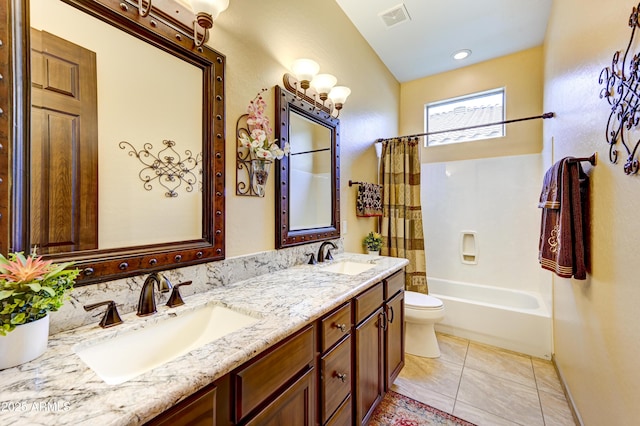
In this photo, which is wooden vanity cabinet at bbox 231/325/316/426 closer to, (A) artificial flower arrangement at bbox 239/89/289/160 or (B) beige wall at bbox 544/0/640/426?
(A) artificial flower arrangement at bbox 239/89/289/160

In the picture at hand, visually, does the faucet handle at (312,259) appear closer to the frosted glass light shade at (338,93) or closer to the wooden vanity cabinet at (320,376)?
the wooden vanity cabinet at (320,376)

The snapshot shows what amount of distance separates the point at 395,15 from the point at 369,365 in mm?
2753

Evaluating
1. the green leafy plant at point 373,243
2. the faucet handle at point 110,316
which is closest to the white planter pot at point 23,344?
the faucet handle at point 110,316

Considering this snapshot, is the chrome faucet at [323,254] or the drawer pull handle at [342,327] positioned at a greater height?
the chrome faucet at [323,254]

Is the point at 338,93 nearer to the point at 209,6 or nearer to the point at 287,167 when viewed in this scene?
the point at 287,167

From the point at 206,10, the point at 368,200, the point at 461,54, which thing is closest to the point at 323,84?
the point at 206,10

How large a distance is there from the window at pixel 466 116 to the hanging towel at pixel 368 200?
132 cm

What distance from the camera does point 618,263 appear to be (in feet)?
3.39

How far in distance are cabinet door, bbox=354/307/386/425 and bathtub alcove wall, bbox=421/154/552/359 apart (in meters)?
1.45

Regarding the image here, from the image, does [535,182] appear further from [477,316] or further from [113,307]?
[113,307]

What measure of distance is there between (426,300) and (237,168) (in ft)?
6.46

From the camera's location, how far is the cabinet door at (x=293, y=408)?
2.63 feet

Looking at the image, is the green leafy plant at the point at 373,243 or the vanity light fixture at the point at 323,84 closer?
the vanity light fixture at the point at 323,84

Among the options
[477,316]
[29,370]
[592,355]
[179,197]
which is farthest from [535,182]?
[29,370]
